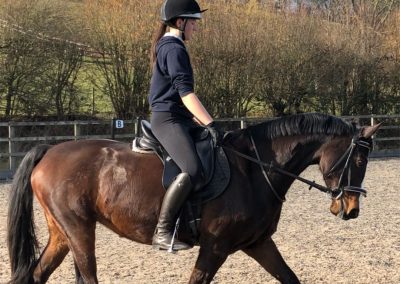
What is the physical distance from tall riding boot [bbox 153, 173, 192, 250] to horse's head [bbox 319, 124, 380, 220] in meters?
1.07

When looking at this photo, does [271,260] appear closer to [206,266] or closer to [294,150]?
[206,266]

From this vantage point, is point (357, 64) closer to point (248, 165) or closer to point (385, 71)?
point (385, 71)

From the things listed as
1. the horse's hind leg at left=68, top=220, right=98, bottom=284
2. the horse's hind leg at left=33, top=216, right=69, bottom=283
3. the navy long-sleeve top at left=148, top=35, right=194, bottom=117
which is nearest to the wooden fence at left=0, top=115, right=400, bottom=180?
the horse's hind leg at left=33, top=216, right=69, bottom=283

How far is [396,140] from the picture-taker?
2014 centimetres

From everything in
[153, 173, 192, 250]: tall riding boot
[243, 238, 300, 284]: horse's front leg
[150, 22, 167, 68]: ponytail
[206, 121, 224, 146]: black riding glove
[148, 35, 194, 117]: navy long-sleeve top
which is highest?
[150, 22, 167, 68]: ponytail

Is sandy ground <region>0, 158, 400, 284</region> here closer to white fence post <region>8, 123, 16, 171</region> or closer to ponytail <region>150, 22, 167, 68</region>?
ponytail <region>150, 22, 167, 68</region>

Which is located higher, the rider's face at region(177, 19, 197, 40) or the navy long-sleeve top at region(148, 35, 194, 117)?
the rider's face at region(177, 19, 197, 40)

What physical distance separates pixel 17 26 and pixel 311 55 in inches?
382

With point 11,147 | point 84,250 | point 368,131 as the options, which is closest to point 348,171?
point 368,131

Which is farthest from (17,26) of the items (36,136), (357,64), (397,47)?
(397,47)

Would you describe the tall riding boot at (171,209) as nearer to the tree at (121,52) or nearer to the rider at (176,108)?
the rider at (176,108)

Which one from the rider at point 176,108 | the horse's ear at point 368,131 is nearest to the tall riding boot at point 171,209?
the rider at point 176,108

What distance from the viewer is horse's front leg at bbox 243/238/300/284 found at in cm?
440

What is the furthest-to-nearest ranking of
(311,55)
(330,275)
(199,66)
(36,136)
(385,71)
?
(385,71) < (311,55) < (199,66) < (36,136) < (330,275)
